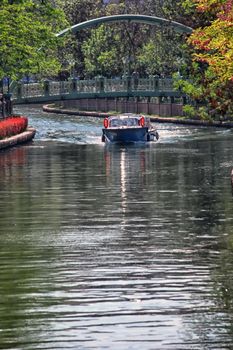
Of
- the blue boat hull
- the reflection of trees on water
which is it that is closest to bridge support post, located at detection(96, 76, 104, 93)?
the blue boat hull

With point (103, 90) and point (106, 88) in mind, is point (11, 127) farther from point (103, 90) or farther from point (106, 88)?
point (106, 88)

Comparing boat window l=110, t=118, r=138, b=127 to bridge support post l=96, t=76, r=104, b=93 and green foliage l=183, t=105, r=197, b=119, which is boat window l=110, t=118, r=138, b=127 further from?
bridge support post l=96, t=76, r=104, b=93

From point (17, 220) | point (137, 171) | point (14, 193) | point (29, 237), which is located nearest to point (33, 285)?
point (29, 237)

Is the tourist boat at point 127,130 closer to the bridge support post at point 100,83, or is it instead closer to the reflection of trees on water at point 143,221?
the reflection of trees on water at point 143,221

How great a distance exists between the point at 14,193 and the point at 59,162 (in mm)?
21038

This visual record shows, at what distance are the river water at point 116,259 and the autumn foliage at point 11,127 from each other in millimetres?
23390

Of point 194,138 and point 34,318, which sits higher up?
point 34,318

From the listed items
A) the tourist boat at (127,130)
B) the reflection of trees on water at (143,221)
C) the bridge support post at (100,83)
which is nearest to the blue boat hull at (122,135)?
the tourist boat at (127,130)

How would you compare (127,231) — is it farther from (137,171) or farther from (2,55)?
(2,55)

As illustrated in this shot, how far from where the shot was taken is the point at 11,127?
8638 cm

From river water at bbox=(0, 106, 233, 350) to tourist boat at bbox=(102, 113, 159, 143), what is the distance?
27.2 m

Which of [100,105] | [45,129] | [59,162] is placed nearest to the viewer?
[59,162]

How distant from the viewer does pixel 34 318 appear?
20.9 metres

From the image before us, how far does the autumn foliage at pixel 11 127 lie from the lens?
8319cm
